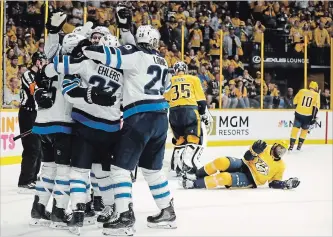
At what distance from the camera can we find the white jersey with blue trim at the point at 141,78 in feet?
11.9

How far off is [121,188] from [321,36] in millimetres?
10020

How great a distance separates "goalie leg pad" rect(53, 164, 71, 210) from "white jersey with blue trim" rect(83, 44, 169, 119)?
530 mm

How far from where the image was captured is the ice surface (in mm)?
3906

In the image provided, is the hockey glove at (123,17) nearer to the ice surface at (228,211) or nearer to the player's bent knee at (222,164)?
the ice surface at (228,211)

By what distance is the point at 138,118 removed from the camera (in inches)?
146

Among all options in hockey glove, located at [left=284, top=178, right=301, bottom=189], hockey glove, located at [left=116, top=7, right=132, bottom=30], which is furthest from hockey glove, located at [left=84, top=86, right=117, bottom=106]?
hockey glove, located at [left=284, top=178, right=301, bottom=189]

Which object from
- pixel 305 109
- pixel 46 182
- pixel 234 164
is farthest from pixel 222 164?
pixel 305 109

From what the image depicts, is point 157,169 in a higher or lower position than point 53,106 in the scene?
lower

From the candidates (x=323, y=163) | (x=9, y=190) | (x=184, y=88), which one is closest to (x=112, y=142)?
(x=9, y=190)

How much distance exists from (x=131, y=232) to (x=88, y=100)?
0.84 meters

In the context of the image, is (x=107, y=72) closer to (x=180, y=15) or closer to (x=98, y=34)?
(x=98, y=34)

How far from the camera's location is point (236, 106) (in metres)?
11.2

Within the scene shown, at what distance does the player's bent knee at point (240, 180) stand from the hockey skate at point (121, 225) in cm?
207

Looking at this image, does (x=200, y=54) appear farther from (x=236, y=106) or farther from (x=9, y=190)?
(x=9, y=190)
